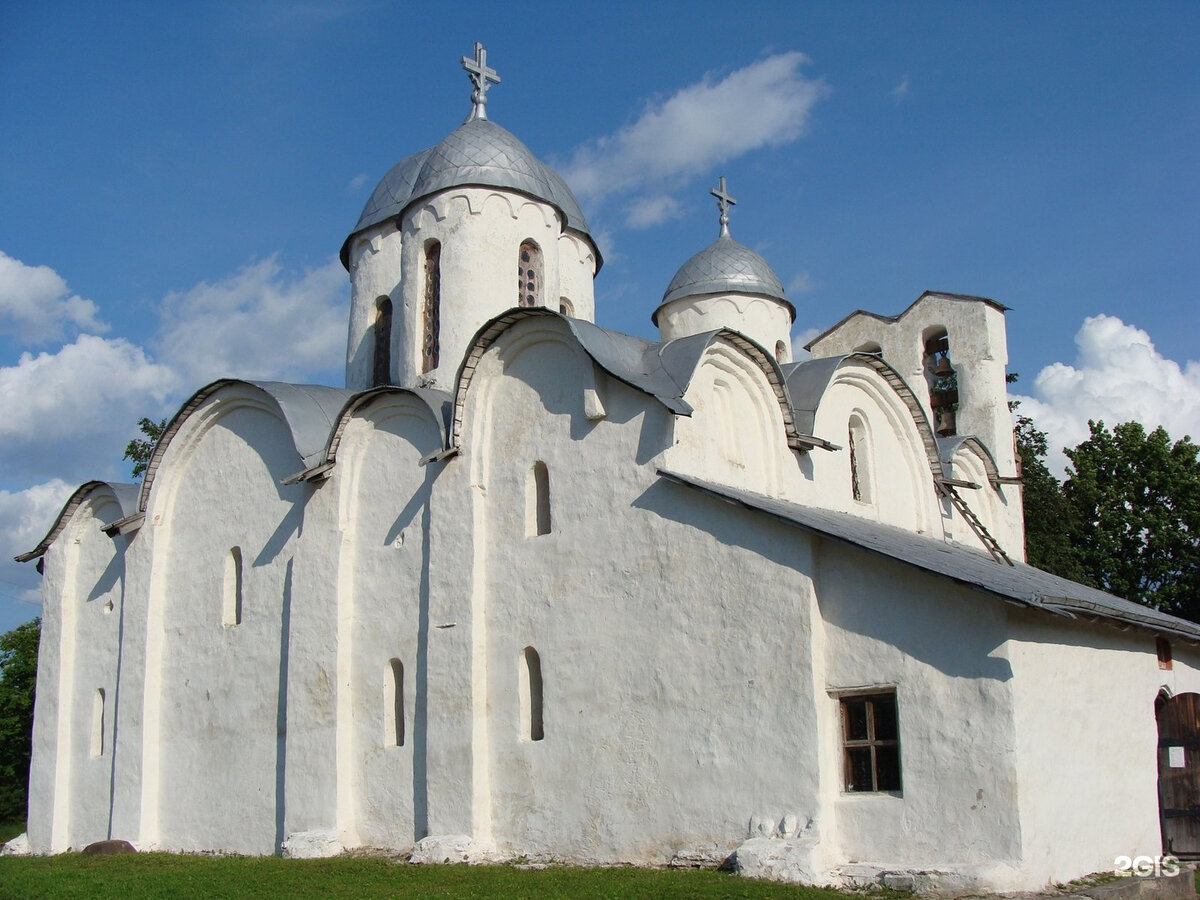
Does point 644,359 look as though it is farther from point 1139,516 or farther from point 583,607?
point 1139,516

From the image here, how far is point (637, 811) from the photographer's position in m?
10.4

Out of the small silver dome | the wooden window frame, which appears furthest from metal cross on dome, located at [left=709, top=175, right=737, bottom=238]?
the wooden window frame

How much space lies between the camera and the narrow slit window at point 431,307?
1502cm

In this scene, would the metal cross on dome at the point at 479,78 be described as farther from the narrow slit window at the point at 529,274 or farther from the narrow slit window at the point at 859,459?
the narrow slit window at the point at 859,459

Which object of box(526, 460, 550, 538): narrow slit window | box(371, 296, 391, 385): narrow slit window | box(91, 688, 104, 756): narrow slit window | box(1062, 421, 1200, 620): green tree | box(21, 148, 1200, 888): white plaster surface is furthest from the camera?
box(1062, 421, 1200, 620): green tree

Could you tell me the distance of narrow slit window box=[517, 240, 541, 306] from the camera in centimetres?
1533

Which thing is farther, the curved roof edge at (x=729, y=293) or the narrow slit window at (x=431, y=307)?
the curved roof edge at (x=729, y=293)

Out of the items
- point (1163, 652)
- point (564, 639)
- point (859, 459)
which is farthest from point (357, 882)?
point (1163, 652)

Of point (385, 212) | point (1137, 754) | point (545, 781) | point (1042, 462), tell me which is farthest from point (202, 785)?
point (1042, 462)

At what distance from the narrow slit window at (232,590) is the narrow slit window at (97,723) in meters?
2.73

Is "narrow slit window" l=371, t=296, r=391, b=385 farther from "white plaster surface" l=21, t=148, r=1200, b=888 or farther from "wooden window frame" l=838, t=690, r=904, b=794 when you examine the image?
"wooden window frame" l=838, t=690, r=904, b=794

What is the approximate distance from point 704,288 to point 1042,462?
44.0 ft
